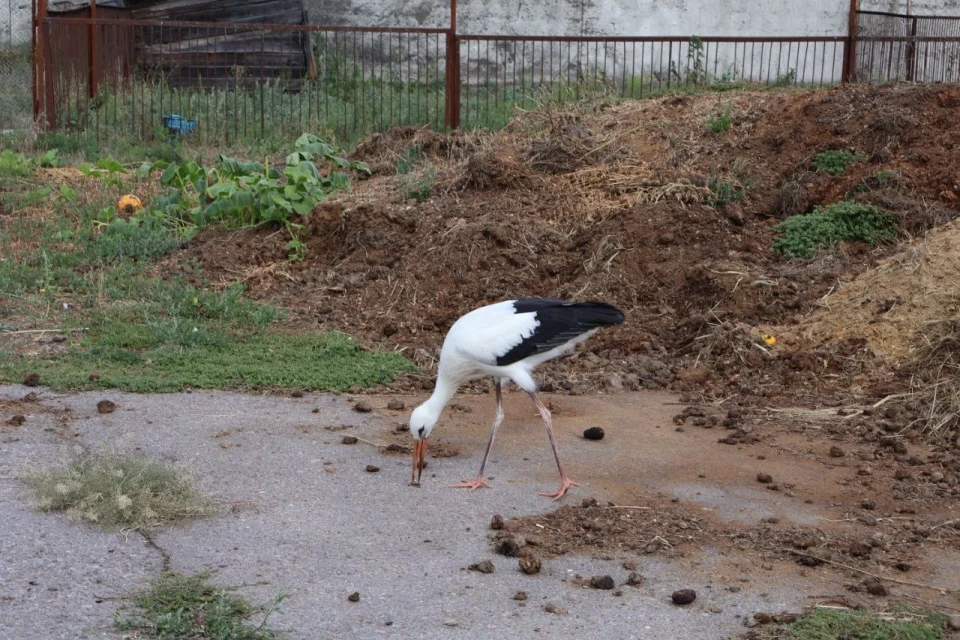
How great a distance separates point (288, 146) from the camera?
53.0 feet

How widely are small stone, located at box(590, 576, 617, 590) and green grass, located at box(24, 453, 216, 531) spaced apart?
2.06 m

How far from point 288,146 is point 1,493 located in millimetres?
10553

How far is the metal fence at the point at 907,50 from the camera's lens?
62.0ft

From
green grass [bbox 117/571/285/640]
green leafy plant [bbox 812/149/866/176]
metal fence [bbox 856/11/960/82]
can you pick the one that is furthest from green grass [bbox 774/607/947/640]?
metal fence [bbox 856/11/960/82]

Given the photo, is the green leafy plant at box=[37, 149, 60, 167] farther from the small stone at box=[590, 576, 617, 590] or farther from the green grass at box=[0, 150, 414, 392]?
the small stone at box=[590, 576, 617, 590]

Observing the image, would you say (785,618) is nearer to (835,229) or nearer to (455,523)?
(455,523)

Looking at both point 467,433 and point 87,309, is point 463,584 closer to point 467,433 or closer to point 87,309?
point 467,433

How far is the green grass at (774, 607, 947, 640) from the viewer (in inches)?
185

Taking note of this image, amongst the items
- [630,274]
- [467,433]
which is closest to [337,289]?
[630,274]

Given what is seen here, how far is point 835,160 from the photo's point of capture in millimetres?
11570

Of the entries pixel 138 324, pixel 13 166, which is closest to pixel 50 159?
pixel 13 166

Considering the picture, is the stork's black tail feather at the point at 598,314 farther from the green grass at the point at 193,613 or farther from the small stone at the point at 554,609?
the green grass at the point at 193,613

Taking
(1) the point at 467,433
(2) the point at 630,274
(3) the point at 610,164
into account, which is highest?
(3) the point at 610,164

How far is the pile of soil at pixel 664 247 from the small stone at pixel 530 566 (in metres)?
3.42
